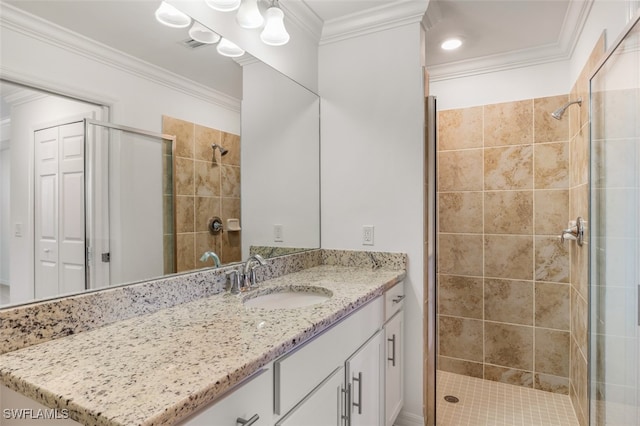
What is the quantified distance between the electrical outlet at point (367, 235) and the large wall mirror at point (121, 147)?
0.60 meters

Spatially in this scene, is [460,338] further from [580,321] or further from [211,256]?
[211,256]

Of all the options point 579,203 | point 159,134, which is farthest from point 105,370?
point 579,203

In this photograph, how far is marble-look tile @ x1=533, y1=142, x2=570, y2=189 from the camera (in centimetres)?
238

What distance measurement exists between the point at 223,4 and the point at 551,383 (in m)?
3.03

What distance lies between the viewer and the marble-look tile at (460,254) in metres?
2.63

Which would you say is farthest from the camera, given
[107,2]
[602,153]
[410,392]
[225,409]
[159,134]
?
[410,392]

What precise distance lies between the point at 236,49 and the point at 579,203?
2087 mm

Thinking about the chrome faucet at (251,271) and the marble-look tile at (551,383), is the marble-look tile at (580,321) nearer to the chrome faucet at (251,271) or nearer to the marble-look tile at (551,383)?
→ the marble-look tile at (551,383)

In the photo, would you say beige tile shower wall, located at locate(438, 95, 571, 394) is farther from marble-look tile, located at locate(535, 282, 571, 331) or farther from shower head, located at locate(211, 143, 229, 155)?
shower head, located at locate(211, 143, 229, 155)

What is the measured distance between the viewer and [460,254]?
8.82ft

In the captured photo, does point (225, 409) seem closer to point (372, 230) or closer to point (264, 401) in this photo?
point (264, 401)

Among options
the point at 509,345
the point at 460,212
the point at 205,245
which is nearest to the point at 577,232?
the point at 460,212

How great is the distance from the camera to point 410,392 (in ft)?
6.46

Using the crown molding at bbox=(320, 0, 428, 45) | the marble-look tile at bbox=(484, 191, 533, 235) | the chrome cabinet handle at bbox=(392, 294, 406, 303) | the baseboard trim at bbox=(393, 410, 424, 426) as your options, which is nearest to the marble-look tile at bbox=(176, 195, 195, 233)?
the chrome cabinet handle at bbox=(392, 294, 406, 303)
